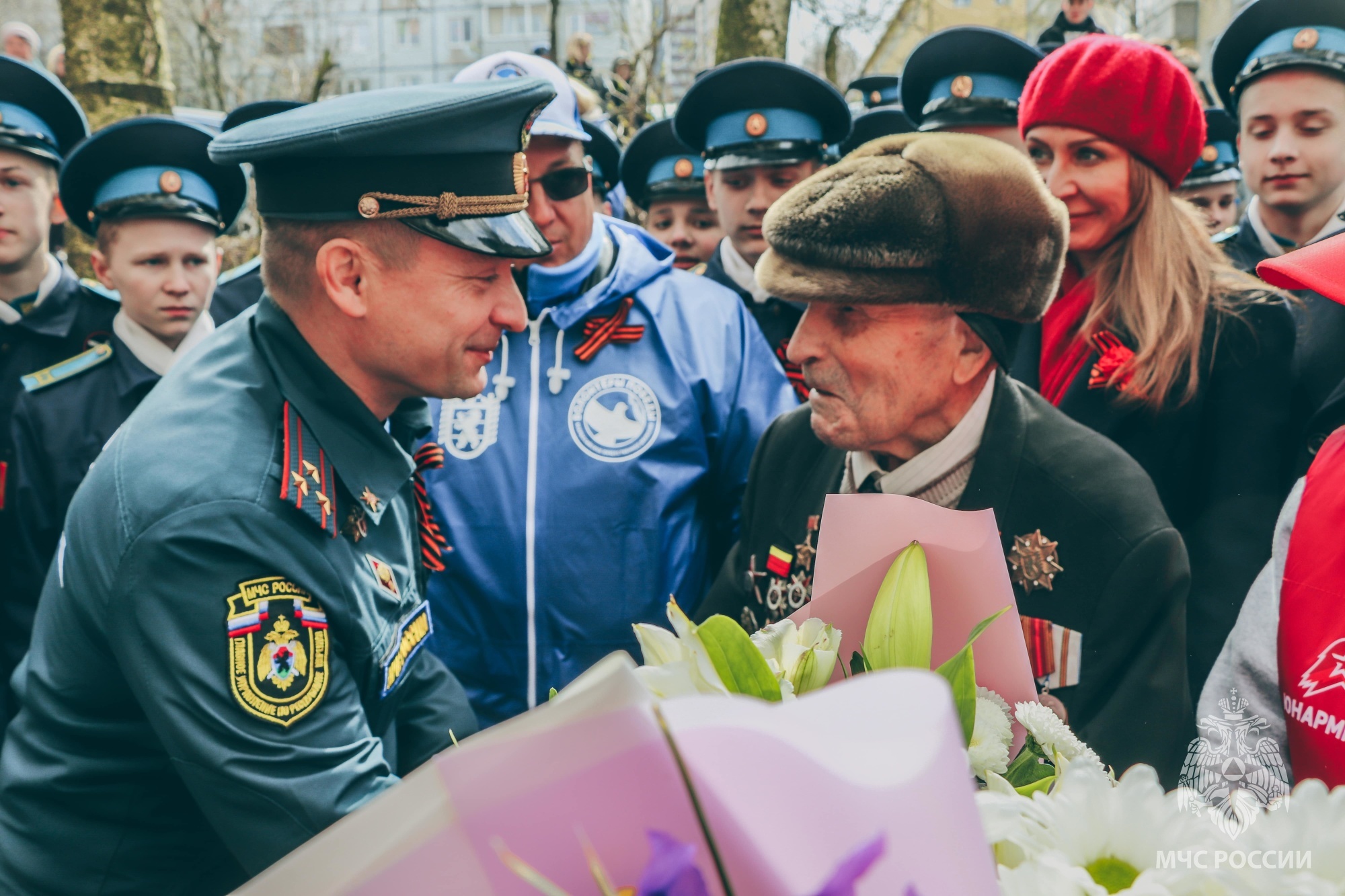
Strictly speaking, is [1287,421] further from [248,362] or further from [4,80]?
[4,80]

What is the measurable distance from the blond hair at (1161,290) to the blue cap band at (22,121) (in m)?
3.97

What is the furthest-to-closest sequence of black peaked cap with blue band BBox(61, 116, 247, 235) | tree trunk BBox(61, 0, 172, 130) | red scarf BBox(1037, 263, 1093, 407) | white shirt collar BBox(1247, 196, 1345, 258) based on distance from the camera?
tree trunk BBox(61, 0, 172, 130)
black peaked cap with blue band BBox(61, 116, 247, 235)
white shirt collar BBox(1247, 196, 1345, 258)
red scarf BBox(1037, 263, 1093, 407)

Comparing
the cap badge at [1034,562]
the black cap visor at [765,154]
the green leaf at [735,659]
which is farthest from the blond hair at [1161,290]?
the green leaf at [735,659]

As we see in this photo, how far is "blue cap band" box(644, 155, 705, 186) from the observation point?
571 cm

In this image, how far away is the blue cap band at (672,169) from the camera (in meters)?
5.71

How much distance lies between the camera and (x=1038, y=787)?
47.6 inches

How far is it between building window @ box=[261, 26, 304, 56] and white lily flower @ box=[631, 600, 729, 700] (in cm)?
2691

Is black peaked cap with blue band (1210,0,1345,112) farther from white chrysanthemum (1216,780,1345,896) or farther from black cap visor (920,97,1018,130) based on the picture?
white chrysanthemum (1216,780,1345,896)

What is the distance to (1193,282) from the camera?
2934mm

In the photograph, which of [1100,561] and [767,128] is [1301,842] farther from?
[767,128]

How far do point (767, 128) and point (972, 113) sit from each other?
82 cm

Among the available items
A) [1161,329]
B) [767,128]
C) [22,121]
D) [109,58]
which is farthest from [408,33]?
[1161,329]

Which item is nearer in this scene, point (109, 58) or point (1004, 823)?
point (1004, 823)

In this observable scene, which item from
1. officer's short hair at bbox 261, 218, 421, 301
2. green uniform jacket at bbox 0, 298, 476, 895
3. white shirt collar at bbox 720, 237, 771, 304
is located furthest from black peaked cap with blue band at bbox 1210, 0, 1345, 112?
green uniform jacket at bbox 0, 298, 476, 895
